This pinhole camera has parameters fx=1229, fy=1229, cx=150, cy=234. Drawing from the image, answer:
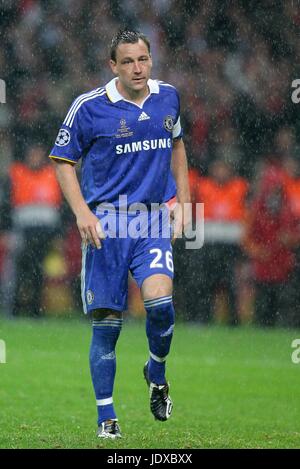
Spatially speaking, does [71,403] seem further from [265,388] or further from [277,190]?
[277,190]

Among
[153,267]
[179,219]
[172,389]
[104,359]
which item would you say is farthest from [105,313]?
[172,389]

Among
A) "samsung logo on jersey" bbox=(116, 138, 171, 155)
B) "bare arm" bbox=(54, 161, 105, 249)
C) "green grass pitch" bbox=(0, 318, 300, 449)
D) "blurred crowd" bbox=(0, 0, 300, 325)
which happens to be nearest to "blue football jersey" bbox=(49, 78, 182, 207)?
"samsung logo on jersey" bbox=(116, 138, 171, 155)

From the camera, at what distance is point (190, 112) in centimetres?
1413

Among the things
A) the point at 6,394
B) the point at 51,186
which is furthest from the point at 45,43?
the point at 6,394

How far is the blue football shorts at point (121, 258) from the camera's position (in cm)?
701

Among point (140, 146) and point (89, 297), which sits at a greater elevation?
point (140, 146)

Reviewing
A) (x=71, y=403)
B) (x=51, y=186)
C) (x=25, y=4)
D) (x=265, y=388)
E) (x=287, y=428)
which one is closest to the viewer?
(x=287, y=428)

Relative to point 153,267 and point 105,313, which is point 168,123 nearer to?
point 153,267

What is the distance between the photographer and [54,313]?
45.7 feet

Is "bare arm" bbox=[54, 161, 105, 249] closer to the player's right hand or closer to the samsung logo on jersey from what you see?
the player's right hand

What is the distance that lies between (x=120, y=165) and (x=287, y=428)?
7.50 feet

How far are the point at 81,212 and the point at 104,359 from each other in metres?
0.91

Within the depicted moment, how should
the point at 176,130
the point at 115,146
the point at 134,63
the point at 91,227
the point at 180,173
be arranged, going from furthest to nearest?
the point at 180,173 < the point at 176,130 < the point at 115,146 < the point at 134,63 < the point at 91,227

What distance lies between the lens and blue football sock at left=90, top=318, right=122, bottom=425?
7.09 meters
